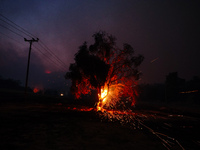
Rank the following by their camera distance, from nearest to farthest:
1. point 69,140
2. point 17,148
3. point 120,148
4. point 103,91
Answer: point 17,148, point 120,148, point 69,140, point 103,91

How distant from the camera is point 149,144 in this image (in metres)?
7.83

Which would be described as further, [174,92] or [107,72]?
[174,92]

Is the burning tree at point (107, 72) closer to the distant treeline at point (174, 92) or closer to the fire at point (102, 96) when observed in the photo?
the fire at point (102, 96)

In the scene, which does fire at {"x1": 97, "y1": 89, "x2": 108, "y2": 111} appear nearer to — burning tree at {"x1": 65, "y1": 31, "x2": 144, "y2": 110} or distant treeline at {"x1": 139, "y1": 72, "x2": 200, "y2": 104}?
burning tree at {"x1": 65, "y1": 31, "x2": 144, "y2": 110}

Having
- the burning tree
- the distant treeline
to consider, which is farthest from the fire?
the distant treeline

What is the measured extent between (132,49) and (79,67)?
28.9 ft

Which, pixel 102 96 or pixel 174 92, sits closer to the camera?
pixel 102 96

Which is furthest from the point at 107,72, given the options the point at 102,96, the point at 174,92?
the point at 174,92

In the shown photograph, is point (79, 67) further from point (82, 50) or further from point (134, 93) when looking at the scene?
point (134, 93)

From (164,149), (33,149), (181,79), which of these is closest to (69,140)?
(33,149)

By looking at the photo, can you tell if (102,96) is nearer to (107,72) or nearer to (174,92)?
(107,72)

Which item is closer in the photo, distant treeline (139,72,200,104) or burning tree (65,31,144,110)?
burning tree (65,31,144,110)

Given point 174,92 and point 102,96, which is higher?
point 174,92

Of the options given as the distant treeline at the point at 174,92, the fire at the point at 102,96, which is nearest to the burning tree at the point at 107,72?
the fire at the point at 102,96
